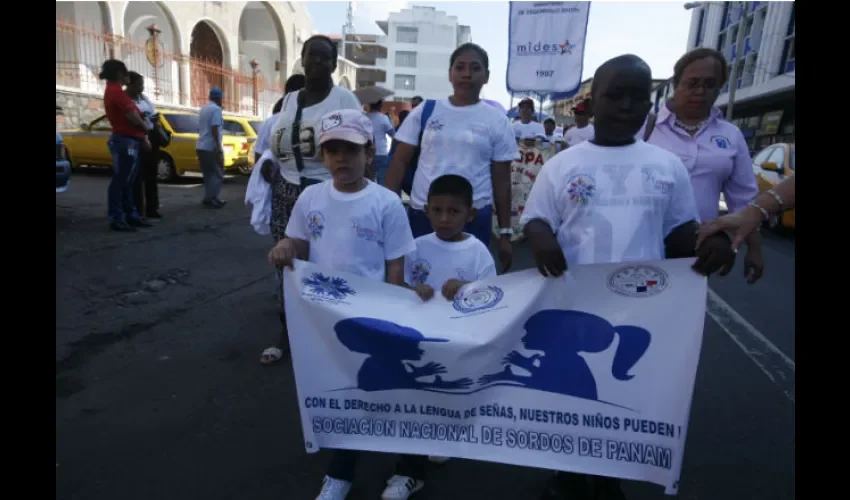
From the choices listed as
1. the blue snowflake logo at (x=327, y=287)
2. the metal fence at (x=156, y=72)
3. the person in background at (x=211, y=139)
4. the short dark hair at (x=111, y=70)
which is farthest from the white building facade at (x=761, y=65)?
the blue snowflake logo at (x=327, y=287)

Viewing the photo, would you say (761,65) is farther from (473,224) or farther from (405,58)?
(405,58)

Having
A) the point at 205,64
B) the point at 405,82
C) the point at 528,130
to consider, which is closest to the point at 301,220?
the point at 528,130

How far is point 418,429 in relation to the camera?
2299mm

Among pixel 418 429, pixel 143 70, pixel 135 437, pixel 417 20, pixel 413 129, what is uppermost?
pixel 417 20

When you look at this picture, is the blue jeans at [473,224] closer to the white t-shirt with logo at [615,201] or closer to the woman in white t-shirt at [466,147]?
the woman in white t-shirt at [466,147]

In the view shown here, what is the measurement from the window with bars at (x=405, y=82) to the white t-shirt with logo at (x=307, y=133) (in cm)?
7156

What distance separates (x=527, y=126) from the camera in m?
9.52

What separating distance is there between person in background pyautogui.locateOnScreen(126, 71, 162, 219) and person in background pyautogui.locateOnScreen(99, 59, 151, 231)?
0.87 feet

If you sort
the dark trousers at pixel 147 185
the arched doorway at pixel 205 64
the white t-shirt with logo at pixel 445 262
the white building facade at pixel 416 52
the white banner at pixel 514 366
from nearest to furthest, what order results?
the white banner at pixel 514 366 → the white t-shirt with logo at pixel 445 262 → the dark trousers at pixel 147 185 → the arched doorway at pixel 205 64 → the white building facade at pixel 416 52

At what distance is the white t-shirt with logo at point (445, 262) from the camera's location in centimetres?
277
